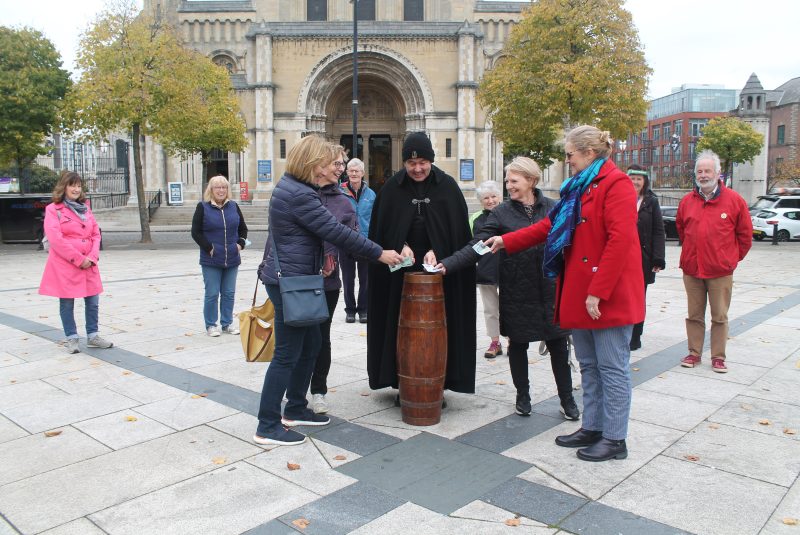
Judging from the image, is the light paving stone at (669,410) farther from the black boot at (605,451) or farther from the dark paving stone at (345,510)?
the dark paving stone at (345,510)

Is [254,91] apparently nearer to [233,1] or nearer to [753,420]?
[233,1]

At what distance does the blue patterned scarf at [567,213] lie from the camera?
13.9 ft

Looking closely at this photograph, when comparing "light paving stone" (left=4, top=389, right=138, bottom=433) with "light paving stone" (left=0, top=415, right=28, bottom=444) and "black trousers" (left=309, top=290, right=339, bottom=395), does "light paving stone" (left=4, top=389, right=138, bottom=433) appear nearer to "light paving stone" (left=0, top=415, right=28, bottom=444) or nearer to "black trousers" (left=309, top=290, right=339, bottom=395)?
"light paving stone" (left=0, top=415, right=28, bottom=444)

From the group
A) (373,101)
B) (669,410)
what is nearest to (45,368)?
(669,410)

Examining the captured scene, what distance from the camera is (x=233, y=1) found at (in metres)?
40.8

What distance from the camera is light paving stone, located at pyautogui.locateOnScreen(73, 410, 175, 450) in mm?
4570

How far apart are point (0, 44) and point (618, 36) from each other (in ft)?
69.3

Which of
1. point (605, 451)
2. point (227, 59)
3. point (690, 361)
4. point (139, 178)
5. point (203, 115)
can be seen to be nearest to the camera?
point (605, 451)

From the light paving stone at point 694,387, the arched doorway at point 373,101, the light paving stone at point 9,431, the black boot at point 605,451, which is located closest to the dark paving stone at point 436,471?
the black boot at point 605,451

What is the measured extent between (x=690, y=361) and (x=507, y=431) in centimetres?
283

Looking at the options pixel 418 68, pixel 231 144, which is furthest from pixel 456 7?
pixel 231 144

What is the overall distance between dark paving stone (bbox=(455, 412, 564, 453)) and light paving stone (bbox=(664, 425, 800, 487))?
883 mm

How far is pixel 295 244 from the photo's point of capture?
171 inches

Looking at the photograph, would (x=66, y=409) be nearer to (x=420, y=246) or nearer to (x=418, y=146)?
(x=420, y=246)
